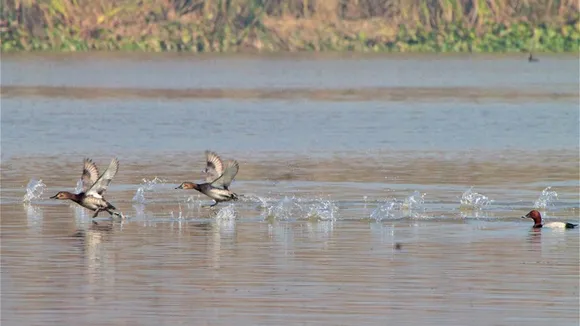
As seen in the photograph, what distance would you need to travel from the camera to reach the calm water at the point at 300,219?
22.5 metres

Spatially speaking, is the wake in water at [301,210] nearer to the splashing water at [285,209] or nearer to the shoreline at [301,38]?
the splashing water at [285,209]

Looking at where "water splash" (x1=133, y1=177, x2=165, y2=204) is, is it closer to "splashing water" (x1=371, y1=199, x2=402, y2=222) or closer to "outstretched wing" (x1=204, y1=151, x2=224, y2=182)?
"outstretched wing" (x1=204, y1=151, x2=224, y2=182)

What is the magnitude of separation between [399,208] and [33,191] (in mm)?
6784

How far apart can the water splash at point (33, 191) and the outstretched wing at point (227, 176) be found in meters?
3.90

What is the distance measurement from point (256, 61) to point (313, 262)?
126960 millimetres

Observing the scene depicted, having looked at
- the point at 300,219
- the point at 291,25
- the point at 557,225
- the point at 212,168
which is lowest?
the point at 557,225

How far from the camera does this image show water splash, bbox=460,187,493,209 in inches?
1324

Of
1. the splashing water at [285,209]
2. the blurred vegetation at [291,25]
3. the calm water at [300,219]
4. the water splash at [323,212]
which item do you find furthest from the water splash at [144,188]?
the blurred vegetation at [291,25]

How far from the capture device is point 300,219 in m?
32.2

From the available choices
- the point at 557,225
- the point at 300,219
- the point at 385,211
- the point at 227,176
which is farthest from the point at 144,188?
the point at 557,225

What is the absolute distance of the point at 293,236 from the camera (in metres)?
29.4

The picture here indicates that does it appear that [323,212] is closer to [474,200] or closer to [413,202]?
[413,202]

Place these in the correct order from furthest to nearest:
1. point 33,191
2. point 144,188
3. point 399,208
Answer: point 144,188, point 33,191, point 399,208

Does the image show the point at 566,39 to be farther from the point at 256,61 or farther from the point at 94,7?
the point at 94,7
